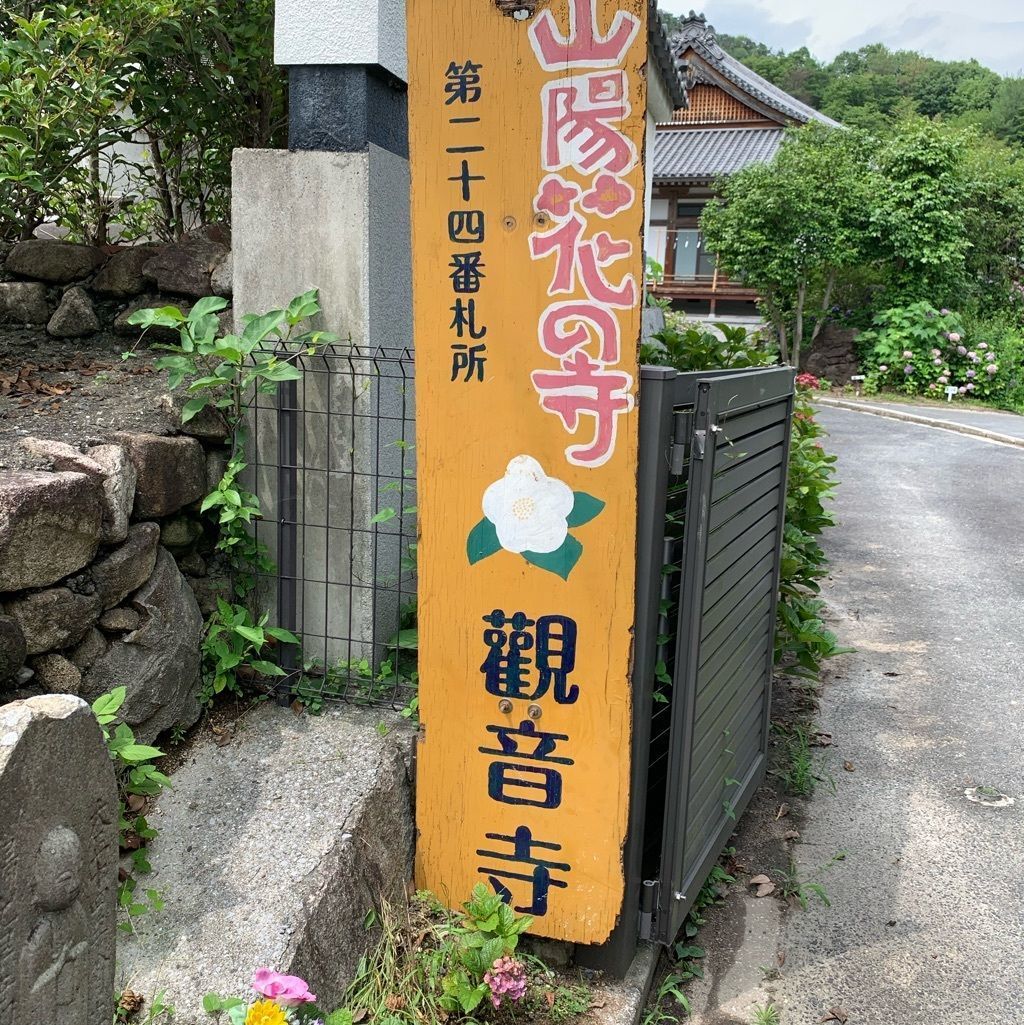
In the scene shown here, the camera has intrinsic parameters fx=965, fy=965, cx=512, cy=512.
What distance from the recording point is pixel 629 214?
2.35 meters

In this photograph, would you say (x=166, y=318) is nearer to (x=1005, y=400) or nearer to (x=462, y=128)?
(x=462, y=128)

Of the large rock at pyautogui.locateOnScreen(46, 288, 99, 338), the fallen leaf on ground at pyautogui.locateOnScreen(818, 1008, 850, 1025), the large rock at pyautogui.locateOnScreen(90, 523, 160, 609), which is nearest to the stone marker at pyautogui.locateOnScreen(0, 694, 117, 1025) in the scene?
the large rock at pyautogui.locateOnScreen(90, 523, 160, 609)

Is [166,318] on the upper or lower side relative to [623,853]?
upper

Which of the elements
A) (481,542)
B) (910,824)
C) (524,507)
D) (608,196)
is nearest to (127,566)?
(481,542)

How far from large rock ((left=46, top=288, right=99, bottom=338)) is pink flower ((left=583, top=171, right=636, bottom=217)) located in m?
2.46

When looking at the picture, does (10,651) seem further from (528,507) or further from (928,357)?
(928,357)

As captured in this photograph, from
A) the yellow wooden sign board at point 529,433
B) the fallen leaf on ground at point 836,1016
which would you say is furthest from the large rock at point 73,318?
the fallen leaf on ground at point 836,1016

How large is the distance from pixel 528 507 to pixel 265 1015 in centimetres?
133

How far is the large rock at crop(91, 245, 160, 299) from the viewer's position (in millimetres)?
3918

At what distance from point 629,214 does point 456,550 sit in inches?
39.3

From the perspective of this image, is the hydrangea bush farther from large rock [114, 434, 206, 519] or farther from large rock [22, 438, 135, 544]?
large rock [22, 438, 135, 544]

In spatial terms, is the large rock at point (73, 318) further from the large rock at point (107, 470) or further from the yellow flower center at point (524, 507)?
the yellow flower center at point (524, 507)

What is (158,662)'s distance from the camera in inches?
116

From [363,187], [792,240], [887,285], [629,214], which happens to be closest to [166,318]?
[363,187]
